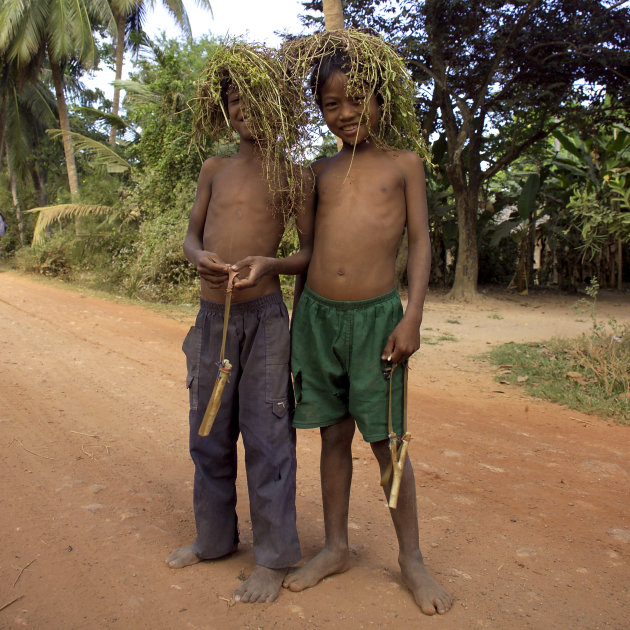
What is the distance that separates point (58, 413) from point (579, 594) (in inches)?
127

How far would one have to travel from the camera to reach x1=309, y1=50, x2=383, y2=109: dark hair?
2.08 meters

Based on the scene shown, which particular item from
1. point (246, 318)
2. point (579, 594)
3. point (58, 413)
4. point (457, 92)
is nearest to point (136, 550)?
point (246, 318)

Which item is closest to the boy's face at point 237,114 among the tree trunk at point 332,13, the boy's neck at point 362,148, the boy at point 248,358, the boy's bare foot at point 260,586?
the boy at point 248,358

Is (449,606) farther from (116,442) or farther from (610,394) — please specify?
(610,394)

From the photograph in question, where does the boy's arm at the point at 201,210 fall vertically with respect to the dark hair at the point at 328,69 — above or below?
below

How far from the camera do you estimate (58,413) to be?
157 inches

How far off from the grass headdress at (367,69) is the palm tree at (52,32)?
1410 cm

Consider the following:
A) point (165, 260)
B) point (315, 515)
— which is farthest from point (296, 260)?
point (165, 260)

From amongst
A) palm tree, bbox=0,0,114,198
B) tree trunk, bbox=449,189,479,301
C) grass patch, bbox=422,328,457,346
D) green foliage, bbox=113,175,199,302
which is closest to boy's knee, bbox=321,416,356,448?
grass patch, bbox=422,328,457,346

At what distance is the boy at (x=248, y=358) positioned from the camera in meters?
2.13

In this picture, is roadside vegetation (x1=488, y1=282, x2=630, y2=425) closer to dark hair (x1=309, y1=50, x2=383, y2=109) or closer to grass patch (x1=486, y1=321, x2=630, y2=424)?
grass patch (x1=486, y1=321, x2=630, y2=424)

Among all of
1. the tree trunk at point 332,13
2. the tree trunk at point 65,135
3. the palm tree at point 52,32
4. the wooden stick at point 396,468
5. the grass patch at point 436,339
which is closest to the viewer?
the wooden stick at point 396,468

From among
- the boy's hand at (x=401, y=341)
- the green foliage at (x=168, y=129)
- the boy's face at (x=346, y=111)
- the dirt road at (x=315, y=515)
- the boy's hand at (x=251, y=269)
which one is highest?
the green foliage at (x=168, y=129)

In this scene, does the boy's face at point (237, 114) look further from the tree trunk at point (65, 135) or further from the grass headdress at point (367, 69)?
the tree trunk at point (65, 135)
